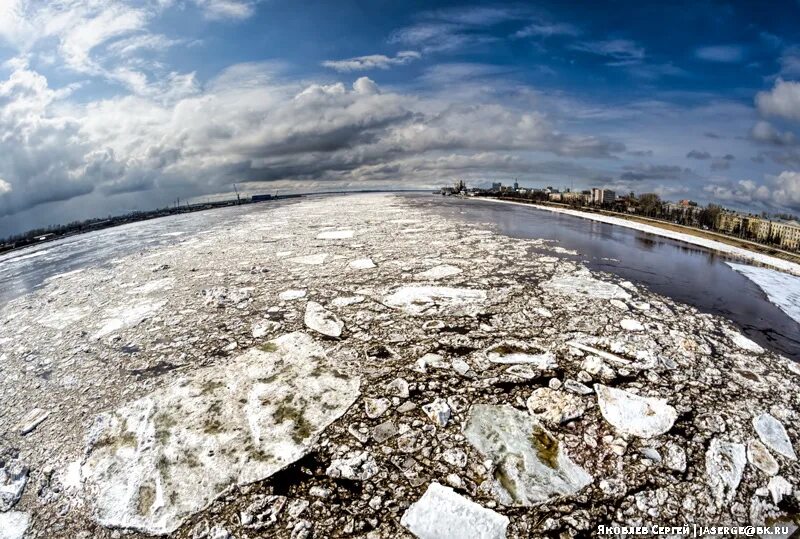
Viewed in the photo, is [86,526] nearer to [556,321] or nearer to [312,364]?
[312,364]

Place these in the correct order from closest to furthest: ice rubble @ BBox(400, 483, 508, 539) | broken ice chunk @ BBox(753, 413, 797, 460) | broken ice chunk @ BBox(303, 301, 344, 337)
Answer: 1. ice rubble @ BBox(400, 483, 508, 539)
2. broken ice chunk @ BBox(753, 413, 797, 460)
3. broken ice chunk @ BBox(303, 301, 344, 337)

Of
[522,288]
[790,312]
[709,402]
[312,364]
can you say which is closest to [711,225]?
[790,312]

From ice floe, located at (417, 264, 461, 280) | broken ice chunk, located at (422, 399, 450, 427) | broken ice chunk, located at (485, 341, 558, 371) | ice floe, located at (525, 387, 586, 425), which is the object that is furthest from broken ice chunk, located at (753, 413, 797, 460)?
ice floe, located at (417, 264, 461, 280)

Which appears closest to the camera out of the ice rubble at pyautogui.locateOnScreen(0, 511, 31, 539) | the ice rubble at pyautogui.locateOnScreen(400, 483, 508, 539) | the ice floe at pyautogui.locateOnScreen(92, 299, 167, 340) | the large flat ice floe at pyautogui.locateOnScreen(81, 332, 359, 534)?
the ice rubble at pyautogui.locateOnScreen(400, 483, 508, 539)

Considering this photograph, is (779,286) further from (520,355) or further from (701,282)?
(520,355)

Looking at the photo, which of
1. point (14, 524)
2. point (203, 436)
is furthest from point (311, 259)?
point (14, 524)

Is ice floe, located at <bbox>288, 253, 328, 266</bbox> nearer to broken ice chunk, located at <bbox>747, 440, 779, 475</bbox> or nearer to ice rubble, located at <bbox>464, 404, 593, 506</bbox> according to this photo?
ice rubble, located at <bbox>464, 404, 593, 506</bbox>

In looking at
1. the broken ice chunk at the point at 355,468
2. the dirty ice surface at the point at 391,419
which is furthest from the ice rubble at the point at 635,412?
the broken ice chunk at the point at 355,468
